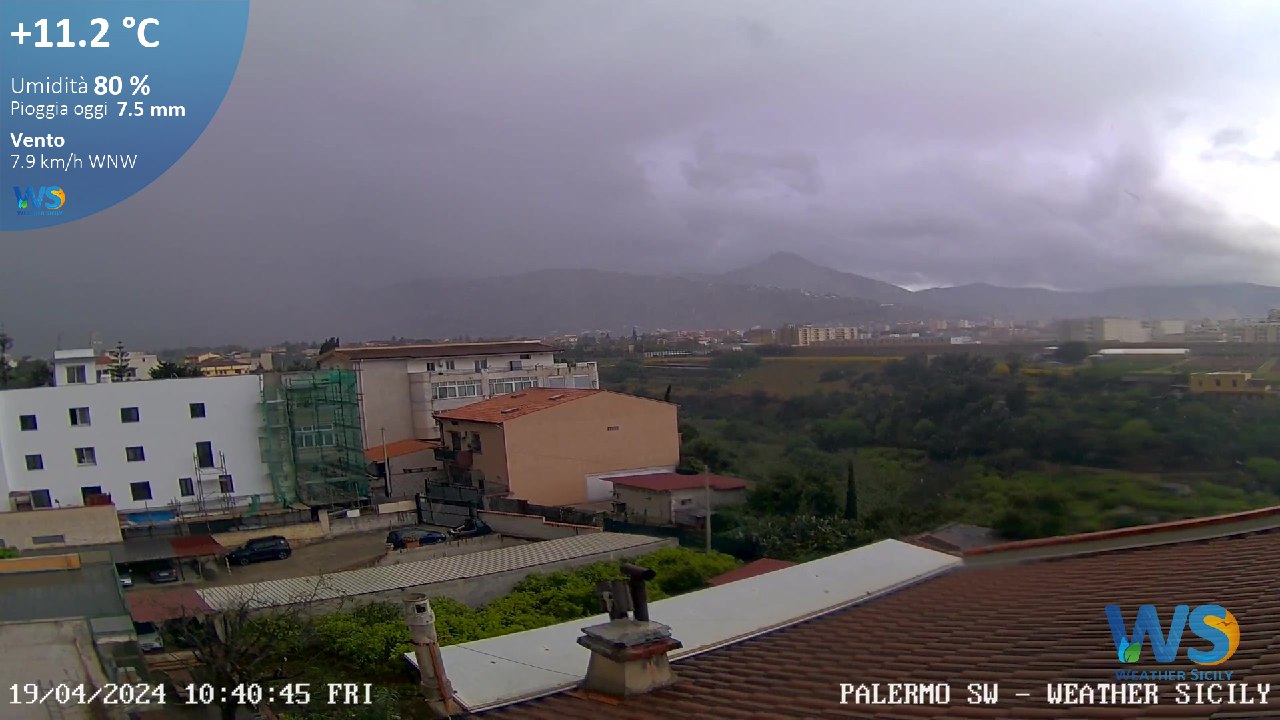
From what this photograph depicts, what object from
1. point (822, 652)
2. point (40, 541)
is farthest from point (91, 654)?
point (40, 541)

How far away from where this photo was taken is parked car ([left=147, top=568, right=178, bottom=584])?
14578mm

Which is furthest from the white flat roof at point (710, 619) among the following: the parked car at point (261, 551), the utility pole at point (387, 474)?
the utility pole at point (387, 474)

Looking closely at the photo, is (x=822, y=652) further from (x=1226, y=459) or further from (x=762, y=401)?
(x=762, y=401)

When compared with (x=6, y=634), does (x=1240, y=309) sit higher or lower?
higher

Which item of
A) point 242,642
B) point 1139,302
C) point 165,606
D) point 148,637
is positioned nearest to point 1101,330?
point 1139,302

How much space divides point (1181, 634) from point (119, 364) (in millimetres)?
41695

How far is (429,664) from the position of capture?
3.53 m

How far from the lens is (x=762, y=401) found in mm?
27391

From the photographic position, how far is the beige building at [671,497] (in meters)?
18.0

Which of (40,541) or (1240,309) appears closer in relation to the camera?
(1240,309)

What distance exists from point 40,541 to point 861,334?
21.2 m

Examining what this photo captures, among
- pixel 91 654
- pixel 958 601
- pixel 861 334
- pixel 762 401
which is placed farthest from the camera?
pixel 762 401

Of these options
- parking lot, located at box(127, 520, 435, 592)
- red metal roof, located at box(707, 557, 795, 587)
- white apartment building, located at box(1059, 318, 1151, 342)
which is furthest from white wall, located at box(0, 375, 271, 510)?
white apartment building, located at box(1059, 318, 1151, 342)

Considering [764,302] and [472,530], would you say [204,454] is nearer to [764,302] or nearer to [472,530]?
[472,530]
